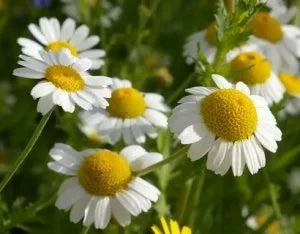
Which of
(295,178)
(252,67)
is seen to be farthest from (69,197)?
(295,178)

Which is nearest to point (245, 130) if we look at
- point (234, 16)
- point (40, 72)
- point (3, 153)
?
point (234, 16)

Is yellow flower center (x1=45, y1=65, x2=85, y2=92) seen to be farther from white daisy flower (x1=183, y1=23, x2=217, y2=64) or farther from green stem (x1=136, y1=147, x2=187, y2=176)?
white daisy flower (x1=183, y1=23, x2=217, y2=64)

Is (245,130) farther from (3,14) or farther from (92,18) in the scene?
(3,14)

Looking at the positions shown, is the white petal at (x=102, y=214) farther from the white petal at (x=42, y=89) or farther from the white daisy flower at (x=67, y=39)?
the white daisy flower at (x=67, y=39)

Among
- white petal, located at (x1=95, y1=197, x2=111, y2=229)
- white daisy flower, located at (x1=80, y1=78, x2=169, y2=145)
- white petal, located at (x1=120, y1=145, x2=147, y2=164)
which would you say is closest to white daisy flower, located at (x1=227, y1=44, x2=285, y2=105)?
white daisy flower, located at (x1=80, y1=78, x2=169, y2=145)

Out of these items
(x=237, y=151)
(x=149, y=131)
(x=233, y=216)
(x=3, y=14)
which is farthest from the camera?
(x=3, y=14)
